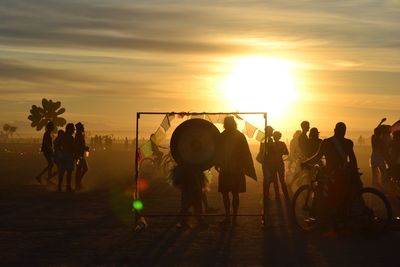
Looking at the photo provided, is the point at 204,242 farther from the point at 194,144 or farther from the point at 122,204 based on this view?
the point at 122,204

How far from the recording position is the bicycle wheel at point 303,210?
47.0 feet

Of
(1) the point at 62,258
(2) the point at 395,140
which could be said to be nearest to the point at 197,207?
(1) the point at 62,258

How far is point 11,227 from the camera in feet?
48.3

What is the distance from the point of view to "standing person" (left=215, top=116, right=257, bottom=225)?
15305 millimetres

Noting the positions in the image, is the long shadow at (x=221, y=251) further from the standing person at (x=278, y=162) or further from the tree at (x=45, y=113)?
the tree at (x=45, y=113)

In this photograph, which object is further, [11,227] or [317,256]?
[11,227]

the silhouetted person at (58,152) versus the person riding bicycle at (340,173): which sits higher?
the silhouetted person at (58,152)

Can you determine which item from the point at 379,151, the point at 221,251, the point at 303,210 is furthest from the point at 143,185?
the point at 221,251

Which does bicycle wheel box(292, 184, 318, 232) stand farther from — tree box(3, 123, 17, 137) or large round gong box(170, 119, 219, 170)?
tree box(3, 123, 17, 137)

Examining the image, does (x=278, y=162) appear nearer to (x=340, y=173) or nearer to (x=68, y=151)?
(x=68, y=151)

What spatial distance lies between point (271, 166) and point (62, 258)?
9.60 meters

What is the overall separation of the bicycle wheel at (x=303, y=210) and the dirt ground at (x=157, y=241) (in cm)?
22

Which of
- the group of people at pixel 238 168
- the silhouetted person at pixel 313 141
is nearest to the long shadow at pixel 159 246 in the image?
the group of people at pixel 238 168

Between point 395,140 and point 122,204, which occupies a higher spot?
point 395,140
